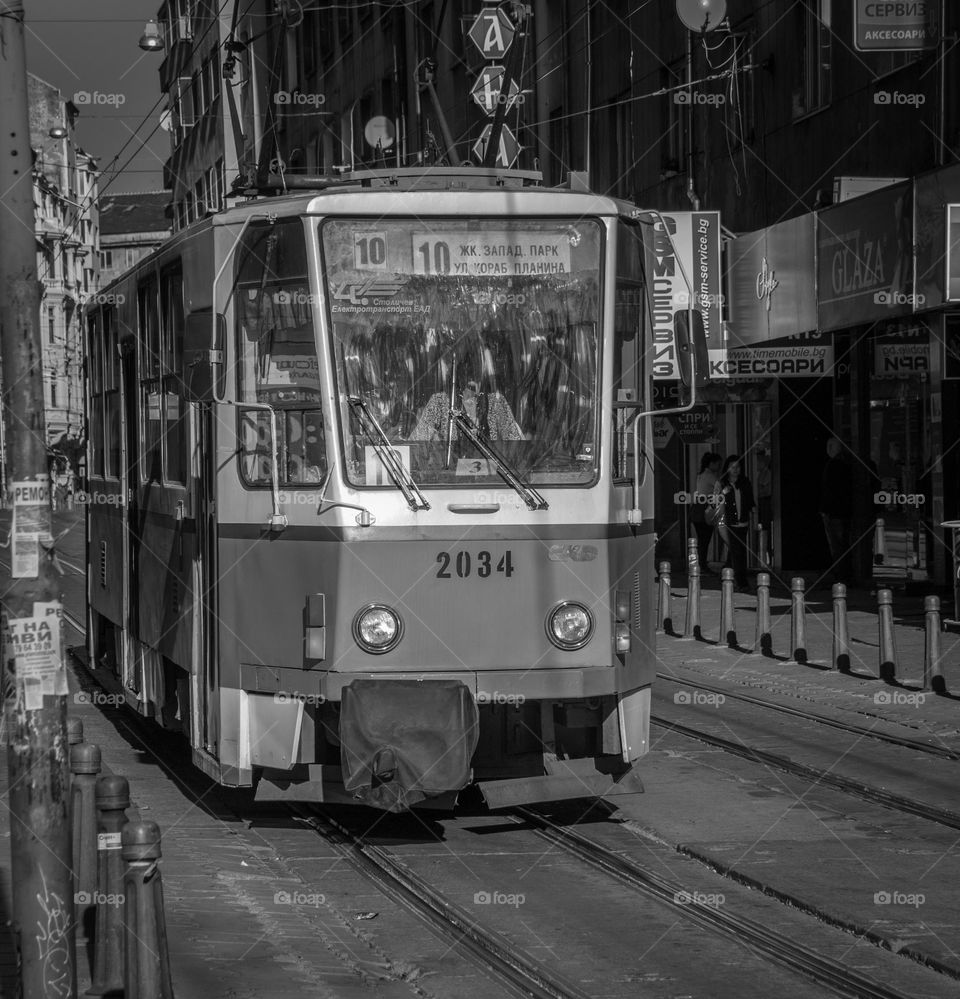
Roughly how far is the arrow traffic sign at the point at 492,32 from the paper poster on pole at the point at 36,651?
23.3 metres

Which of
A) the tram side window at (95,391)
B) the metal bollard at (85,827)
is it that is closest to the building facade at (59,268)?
the tram side window at (95,391)

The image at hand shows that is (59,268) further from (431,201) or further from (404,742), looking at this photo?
(404,742)

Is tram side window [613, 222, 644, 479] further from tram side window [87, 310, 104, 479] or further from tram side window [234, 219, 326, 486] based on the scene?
tram side window [87, 310, 104, 479]

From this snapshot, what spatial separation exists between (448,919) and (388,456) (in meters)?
2.53

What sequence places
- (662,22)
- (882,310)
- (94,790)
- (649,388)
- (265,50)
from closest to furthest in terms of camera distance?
1. (94,790)
2. (649,388)
3. (882,310)
4. (662,22)
5. (265,50)

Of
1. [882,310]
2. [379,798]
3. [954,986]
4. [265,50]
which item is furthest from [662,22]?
[265,50]

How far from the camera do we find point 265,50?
53.5m

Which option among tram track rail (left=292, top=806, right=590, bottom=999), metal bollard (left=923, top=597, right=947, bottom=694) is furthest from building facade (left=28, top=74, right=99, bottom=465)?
tram track rail (left=292, top=806, right=590, bottom=999)

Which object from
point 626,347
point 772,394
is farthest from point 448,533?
point 772,394

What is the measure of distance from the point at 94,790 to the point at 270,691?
2120 millimetres

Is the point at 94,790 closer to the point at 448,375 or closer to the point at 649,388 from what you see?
the point at 448,375

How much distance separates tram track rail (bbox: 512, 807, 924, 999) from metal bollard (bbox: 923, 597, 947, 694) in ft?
20.0

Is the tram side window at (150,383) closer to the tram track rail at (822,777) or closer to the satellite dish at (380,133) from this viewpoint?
the tram track rail at (822,777)

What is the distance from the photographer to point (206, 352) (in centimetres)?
914
